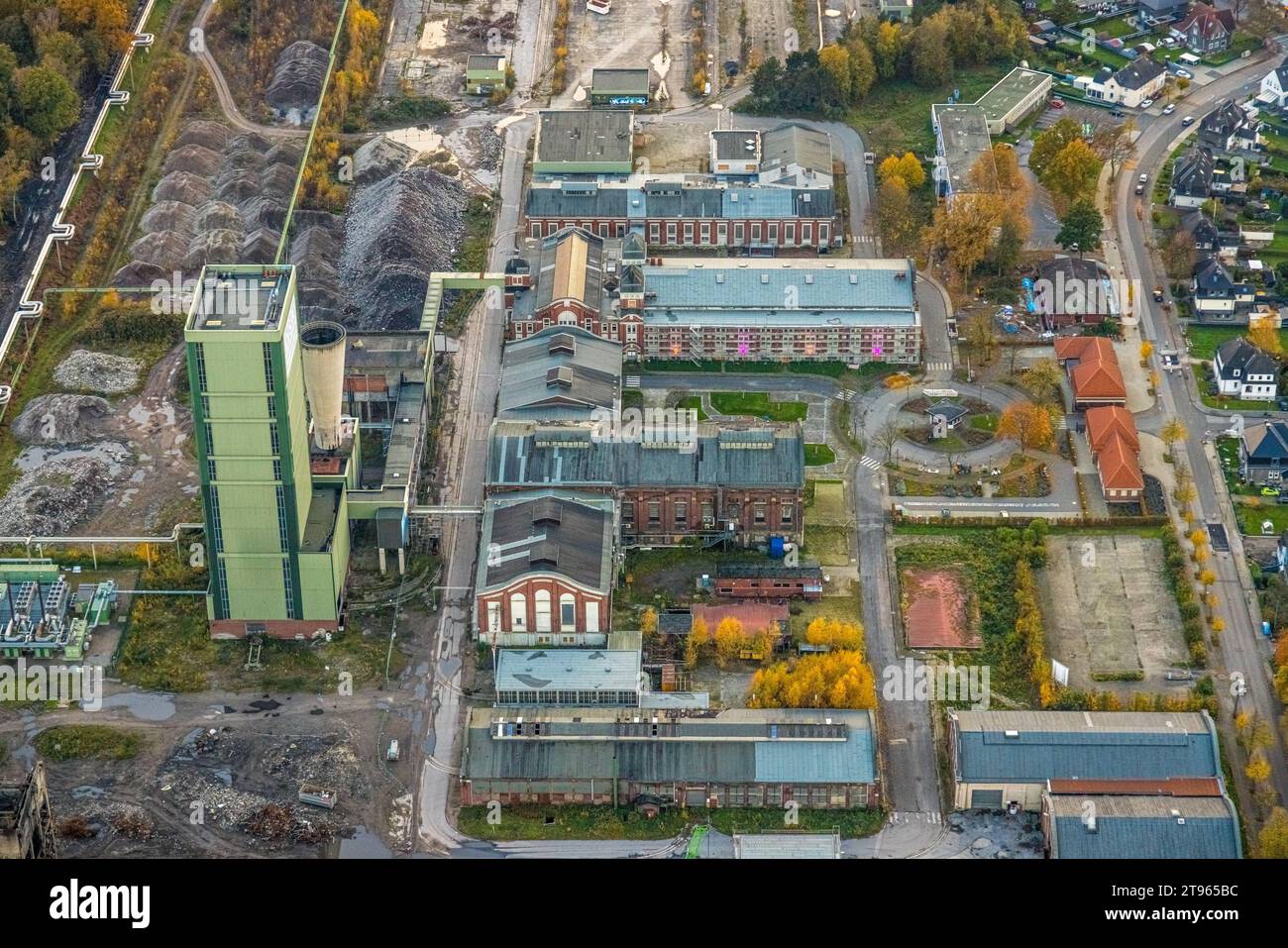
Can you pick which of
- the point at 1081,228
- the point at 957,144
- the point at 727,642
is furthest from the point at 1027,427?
the point at 957,144

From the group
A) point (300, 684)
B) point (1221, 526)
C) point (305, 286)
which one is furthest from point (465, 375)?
point (1221, 526)

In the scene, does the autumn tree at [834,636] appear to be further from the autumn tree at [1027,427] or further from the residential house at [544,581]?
the autumn tree at [1027,427]

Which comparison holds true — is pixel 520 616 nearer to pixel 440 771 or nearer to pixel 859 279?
pixel 440 771

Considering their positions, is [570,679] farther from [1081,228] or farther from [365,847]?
[1081,228]

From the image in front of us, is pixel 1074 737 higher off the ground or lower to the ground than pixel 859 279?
lower

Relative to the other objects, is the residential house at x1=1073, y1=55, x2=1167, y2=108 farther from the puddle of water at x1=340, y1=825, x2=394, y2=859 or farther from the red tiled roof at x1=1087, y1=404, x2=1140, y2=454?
the puddle of water at x1=340, y1=825, x2=394, y2=859

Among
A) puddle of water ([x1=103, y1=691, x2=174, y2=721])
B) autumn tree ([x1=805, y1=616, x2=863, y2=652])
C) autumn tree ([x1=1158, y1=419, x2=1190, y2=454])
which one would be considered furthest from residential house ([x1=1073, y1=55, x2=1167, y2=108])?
puddle of water ([x1=103, y1=691, x2=174, y2=721])

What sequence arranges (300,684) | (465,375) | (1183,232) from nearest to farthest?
(300,684), (465,375), (1183,232)
